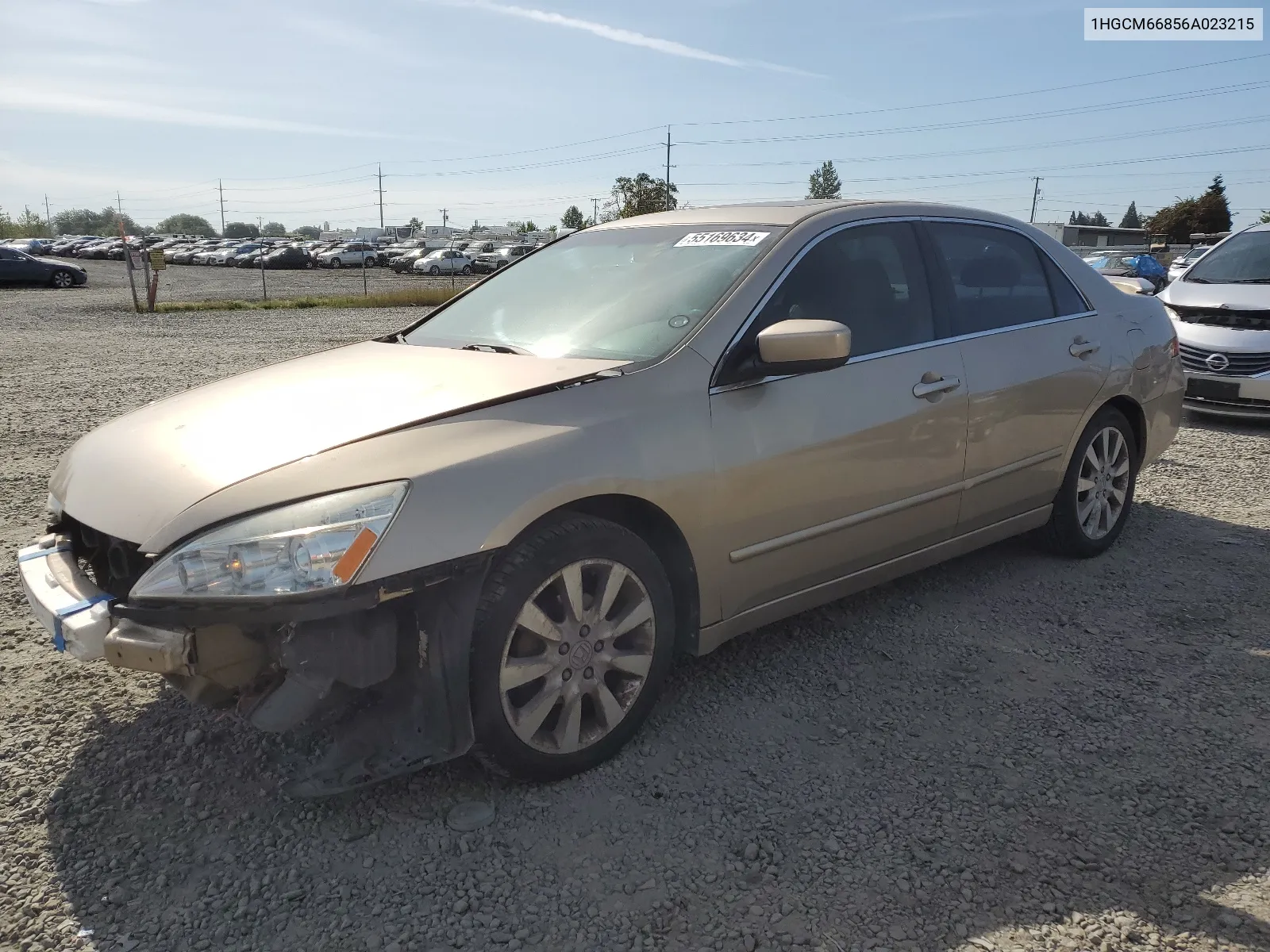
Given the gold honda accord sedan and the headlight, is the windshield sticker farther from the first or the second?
the headlight

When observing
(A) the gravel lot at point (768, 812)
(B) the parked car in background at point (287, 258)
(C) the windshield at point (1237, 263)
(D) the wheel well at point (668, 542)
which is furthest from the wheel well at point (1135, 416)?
(B) the parked car in background at point (287, 258)

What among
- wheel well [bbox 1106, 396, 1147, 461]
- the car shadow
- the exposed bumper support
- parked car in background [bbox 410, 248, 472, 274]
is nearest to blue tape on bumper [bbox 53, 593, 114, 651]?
the car shadow

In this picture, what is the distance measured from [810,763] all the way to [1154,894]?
95cm

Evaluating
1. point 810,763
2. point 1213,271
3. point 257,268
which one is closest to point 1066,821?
point 810,763

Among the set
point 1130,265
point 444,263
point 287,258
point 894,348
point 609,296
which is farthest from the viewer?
point 287,258

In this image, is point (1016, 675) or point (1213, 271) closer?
point (1016, 675)

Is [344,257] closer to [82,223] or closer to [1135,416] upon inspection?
[1135,416]

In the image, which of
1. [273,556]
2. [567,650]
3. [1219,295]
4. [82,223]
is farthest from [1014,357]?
[82,223]

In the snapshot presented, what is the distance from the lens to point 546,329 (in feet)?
11.5

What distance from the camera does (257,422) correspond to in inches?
114

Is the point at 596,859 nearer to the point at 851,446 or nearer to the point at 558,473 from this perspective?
the point at 558,473

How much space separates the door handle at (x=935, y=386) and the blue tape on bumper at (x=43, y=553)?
2881mm

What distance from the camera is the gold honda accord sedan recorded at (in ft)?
7.97

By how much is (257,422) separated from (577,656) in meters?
1.17
